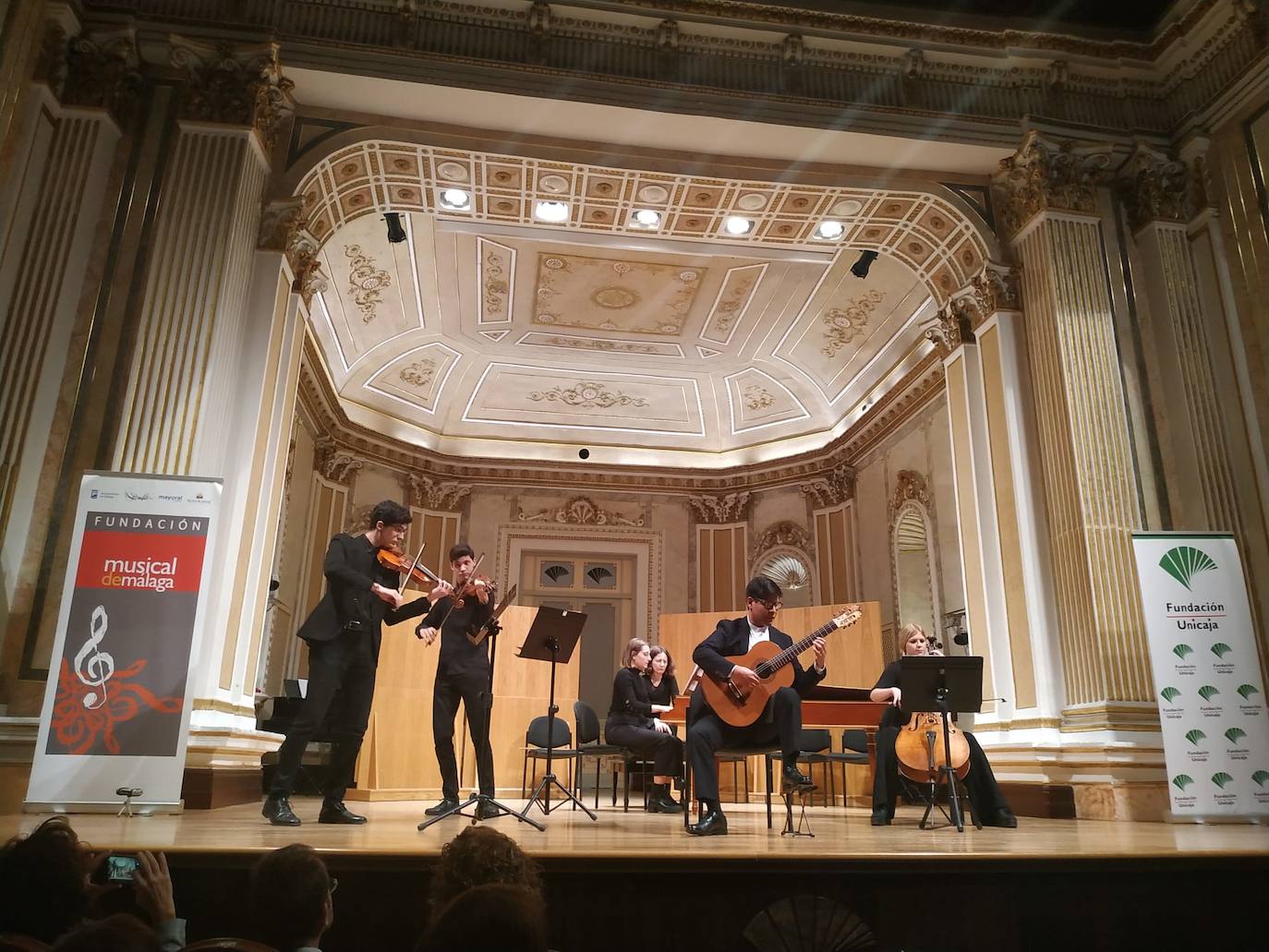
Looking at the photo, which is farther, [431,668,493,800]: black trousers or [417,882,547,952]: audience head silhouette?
[431,668,493,800]: black trousers

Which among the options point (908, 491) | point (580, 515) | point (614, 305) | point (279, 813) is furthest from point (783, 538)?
point (279, 813)

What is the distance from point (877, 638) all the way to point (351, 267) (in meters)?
7.13

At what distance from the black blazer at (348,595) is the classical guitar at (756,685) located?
1753 millimetres

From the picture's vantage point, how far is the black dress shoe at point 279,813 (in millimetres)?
4055

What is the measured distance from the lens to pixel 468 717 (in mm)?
4914

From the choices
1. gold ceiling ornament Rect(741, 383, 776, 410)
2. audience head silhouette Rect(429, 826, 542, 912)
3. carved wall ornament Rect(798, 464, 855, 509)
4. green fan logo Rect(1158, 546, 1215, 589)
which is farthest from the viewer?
gold ceiling ornament Rect(741, 383, 776, 410)

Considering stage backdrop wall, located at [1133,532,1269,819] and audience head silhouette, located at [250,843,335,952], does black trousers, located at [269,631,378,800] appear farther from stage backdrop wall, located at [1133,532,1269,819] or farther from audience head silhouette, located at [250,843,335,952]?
stage backdrop wall, located at [1133,532,1269,819]

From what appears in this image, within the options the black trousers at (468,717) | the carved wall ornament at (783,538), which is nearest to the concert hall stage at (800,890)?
the black trousers at (468,717)

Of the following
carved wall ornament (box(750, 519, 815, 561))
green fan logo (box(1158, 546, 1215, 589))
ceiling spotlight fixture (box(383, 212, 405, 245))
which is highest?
ceiling spotlight fixture (box(383, 212, 405, 245))

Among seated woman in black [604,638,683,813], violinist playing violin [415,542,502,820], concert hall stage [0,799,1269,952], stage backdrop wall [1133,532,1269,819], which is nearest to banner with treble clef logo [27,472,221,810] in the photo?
concert hall stage [0,799,1269,952]

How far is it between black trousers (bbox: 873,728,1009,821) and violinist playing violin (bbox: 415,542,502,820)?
2.39 m

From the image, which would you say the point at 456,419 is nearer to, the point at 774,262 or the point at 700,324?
the point at 700,324

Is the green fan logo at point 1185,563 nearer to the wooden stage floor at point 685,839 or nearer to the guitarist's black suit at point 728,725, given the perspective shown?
the wooden stage floor at point 685,839

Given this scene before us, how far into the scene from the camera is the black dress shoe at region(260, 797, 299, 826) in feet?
13.3
